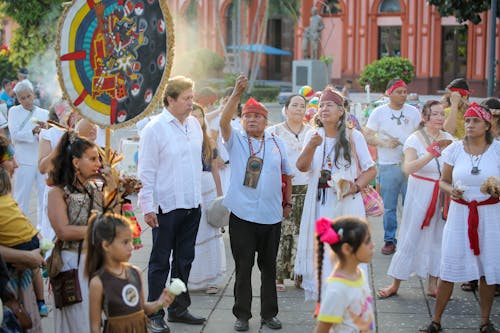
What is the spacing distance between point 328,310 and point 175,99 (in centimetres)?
259

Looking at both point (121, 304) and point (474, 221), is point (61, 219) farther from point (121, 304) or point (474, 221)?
point (474, 221)

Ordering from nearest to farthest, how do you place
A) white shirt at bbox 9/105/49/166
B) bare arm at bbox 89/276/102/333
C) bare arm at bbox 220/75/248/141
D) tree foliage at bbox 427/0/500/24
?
bare arm at bbox 89/276/102/333 → bare arm at bbox 220/75/248/141 → white shirt at bbox 9/105/49/166 → tree foliage at bbox 427/0/500/24

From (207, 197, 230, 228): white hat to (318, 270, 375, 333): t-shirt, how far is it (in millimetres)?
3262

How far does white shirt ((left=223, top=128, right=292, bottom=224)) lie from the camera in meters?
6.17

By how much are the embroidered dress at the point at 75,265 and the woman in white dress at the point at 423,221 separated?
3171mm

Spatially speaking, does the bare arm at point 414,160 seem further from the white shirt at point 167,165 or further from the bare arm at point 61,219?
the bare arm at point 61,219

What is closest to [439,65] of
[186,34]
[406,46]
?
[406,46]

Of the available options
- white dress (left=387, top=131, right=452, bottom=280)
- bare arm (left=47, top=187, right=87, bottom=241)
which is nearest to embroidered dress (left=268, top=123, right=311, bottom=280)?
white dress (left=387, top=131, right=452, bottom=280)

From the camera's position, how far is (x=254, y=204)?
6.16 metres

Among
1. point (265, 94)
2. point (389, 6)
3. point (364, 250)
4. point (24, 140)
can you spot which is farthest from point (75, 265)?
point (389, 6)

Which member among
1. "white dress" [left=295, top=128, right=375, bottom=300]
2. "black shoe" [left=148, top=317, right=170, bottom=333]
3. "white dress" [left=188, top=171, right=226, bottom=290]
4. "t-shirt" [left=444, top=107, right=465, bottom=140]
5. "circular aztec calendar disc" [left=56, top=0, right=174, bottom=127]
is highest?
"circular aztec calendar disc" [left=56, top=0, right=174, bottom=127]

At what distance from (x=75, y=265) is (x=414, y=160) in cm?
340

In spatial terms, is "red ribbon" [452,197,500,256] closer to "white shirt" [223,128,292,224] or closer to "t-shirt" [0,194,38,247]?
"white shirt" [223,128,292,224]

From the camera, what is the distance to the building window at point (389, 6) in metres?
35.5
